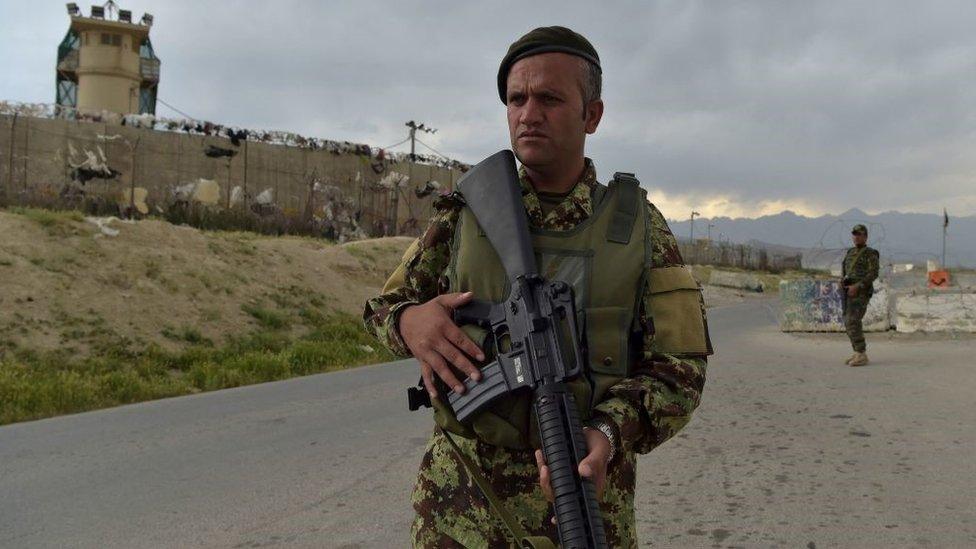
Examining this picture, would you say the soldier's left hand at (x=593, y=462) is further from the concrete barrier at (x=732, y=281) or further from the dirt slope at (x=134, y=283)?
the concrete barrier at (x=732, y=281)

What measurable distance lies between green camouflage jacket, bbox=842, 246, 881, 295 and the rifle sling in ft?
30.0

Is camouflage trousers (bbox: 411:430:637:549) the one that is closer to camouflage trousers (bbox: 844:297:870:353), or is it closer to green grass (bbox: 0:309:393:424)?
green grass (bbox: 0:309:393:424)

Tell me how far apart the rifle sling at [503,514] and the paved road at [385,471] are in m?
2.08

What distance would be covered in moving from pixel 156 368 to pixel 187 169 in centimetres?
1680

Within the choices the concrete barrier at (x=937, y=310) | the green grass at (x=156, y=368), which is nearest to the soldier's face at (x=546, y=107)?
the green grass at (x=156, y=368)

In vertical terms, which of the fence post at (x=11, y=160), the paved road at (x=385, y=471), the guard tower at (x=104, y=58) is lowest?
the paved road at (x=385, y=471)

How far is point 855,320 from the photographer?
9.09 meters

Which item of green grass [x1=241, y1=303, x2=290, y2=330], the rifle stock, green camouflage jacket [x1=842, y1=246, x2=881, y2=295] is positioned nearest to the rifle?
the rifle stock

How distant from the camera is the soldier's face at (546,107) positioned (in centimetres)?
152

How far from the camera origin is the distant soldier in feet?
29.7

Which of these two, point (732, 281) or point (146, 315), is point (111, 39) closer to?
point (732, 281)

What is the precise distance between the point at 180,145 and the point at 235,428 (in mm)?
20667

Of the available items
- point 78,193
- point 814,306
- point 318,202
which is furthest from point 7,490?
point 318,202

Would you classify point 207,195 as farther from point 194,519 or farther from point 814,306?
point 194,519
